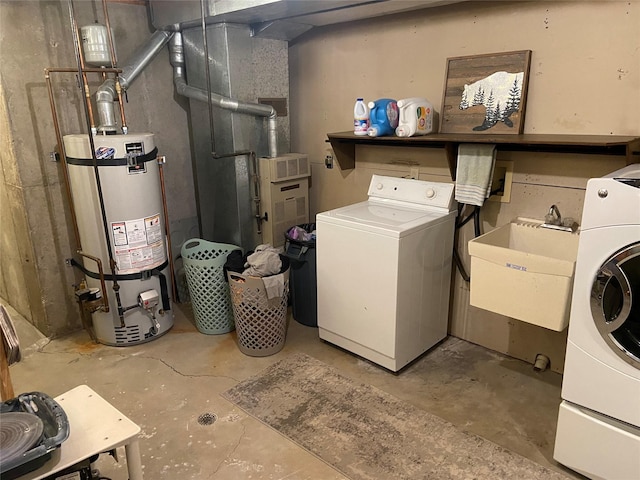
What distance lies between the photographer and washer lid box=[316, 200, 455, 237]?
93.4 inches

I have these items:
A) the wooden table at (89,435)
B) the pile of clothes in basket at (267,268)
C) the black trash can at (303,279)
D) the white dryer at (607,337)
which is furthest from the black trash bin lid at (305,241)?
the wooden table at (89,435)

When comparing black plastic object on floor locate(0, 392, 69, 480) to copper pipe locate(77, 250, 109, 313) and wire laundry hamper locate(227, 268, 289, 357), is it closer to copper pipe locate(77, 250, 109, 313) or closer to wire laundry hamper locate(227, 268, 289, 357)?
wire laundry hamper locate(227, 268, 289, 357)

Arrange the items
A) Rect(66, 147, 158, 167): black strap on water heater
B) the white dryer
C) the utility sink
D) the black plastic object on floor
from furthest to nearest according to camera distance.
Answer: Rect(66, 147, 158, 167): black strap on water heater → the utility sink → the white dryer → the black plastic object on floor

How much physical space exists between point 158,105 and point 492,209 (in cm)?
238

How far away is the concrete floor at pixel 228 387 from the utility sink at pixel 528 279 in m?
0.55

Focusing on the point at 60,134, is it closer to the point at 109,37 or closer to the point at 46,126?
the point at 46,126

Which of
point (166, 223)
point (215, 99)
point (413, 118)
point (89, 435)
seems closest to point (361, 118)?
point (413, 118)

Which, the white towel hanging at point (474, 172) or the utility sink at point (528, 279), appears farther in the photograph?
the white towel hanging at point (474, 172)

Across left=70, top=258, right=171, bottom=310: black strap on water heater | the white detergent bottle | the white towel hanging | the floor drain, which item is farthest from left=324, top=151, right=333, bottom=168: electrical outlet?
the floor drain

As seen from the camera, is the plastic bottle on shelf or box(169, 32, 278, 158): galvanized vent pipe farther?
box(169, 32, 278, 158): galvanized vent pipe

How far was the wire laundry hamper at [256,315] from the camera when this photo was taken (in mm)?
Answer: 2643

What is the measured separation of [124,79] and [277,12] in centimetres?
108

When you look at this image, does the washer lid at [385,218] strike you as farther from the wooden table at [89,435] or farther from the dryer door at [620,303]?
the wooden table at [89,435]

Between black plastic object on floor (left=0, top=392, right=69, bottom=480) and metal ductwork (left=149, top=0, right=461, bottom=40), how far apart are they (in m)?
2.09
